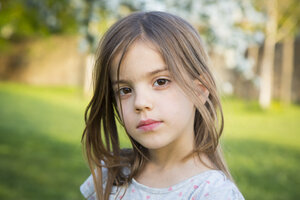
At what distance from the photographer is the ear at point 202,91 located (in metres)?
1.65

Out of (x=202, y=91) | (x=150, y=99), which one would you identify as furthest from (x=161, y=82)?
(x=202, y=91)

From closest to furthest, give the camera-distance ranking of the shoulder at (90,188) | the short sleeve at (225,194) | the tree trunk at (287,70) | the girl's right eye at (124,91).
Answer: the short sleeve at (225,194) → the girl's right eye at (124,91) → the shoulder at (90,188) → the tree trunk at (287,70)

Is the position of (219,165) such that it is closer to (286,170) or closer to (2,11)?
(2,11)

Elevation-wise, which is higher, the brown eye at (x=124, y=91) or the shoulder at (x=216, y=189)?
the brown eye at (x=124, y=91)

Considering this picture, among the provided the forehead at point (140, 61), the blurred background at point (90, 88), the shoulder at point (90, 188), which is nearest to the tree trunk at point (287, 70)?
the blurred background at point (90, 88)

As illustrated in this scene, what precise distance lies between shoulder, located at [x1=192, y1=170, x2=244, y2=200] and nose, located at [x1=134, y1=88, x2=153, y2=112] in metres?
0.35

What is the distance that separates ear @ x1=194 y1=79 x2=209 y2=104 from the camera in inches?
64.8

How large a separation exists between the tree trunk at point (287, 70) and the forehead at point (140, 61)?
417 inches

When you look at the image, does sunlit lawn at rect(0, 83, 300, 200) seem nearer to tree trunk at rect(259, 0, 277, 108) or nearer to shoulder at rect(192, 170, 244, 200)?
tree trunk at rect(259, 0, 277, 108)

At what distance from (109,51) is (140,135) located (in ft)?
1.20

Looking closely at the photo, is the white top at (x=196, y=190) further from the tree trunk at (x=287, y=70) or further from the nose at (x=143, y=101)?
the tree trunk at (x=287, y=70)

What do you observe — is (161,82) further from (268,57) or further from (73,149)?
(268,57)

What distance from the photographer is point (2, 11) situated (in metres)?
4.05

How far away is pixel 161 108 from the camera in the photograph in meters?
1.53
